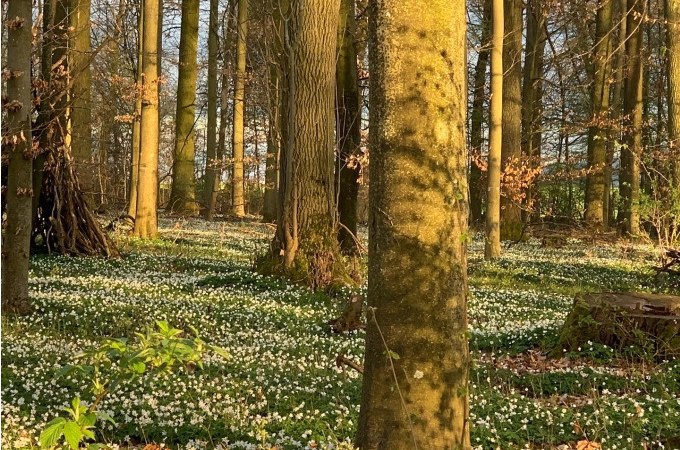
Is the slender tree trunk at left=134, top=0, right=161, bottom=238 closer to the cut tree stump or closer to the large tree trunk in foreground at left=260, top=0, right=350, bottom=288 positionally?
the large tree trunk in foreground at left=260, top=0, right=350, bottom=288

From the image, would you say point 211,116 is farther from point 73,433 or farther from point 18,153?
point 73,433

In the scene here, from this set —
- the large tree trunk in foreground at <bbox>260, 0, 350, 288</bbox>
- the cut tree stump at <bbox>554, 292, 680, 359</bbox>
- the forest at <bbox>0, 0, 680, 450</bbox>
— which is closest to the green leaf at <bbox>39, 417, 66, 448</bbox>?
the forest at <bbox>0, 0, 680, 450</bbox>

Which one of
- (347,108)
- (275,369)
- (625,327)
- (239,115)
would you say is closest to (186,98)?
(239,115)

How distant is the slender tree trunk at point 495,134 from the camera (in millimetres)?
14406

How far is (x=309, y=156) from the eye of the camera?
10.8 metres

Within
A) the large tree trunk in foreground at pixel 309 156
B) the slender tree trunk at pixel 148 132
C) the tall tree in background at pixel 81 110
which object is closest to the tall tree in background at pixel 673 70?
the large tree trunk in foreground at pixel 309 156

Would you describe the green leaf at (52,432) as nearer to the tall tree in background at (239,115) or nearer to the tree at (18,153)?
the tree at (18,153)

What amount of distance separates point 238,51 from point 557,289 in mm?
18698

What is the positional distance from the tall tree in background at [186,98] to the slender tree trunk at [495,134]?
11435 millimetres

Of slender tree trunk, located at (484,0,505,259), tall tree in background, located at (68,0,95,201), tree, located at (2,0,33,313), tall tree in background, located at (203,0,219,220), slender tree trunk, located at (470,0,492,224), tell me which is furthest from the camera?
slender tree trunk, located at (470,0,492,224)

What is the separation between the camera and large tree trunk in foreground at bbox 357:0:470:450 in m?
3.16

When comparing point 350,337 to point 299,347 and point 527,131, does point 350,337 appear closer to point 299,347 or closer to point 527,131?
point 299,347

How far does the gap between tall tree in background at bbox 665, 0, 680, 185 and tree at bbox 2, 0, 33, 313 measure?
1421 cm

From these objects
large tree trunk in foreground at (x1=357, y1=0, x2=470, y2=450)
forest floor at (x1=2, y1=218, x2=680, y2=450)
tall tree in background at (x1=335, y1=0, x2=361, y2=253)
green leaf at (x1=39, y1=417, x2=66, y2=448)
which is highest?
tall tree in background at (x1=335, y1=0, x2=361, y2=253)
